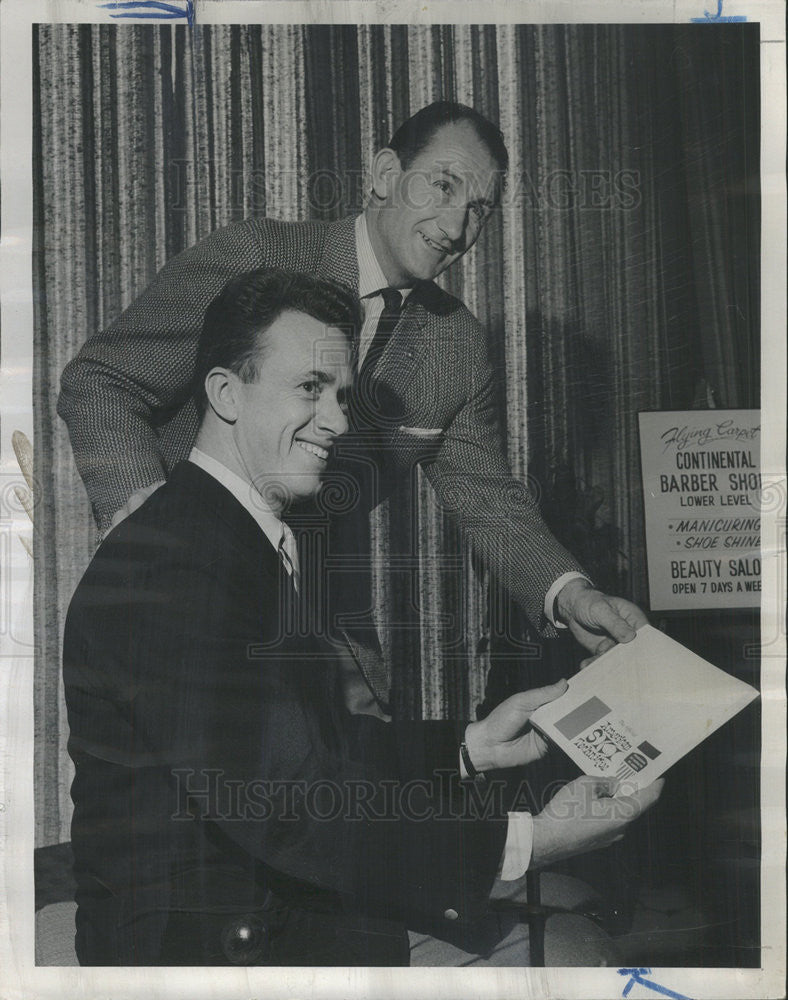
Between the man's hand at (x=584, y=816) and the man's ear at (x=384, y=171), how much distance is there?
127cm

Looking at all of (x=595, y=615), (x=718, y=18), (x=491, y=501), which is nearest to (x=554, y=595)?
(x=595, y=615)

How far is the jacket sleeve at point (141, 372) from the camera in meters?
1.77

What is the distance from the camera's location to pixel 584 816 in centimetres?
178

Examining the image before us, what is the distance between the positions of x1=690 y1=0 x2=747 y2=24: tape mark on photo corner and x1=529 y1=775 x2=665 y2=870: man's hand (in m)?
1.60

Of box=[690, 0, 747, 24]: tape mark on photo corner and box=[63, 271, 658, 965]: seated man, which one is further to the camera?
box=[690, 0, 747, 24]: tape mark on photo corner

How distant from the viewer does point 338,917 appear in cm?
176

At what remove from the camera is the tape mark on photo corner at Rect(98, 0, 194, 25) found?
1829 millimetres

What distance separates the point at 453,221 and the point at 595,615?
2.85ft

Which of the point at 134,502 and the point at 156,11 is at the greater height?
the point at 156,11

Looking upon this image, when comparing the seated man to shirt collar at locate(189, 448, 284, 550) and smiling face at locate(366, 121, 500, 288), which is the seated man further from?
smiling face at locate(366, 121, 500, 288)

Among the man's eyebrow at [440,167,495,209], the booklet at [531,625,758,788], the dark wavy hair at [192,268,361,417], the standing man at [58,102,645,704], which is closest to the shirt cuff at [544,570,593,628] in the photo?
the standing man at [58,102,645,704]

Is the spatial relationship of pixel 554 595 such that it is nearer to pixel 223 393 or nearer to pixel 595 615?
pixel 595 615

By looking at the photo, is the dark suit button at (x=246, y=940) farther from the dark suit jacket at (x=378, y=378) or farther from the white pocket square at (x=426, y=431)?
the white pocket square at (x=426, y=431)

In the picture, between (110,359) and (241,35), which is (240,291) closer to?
(110,359)
